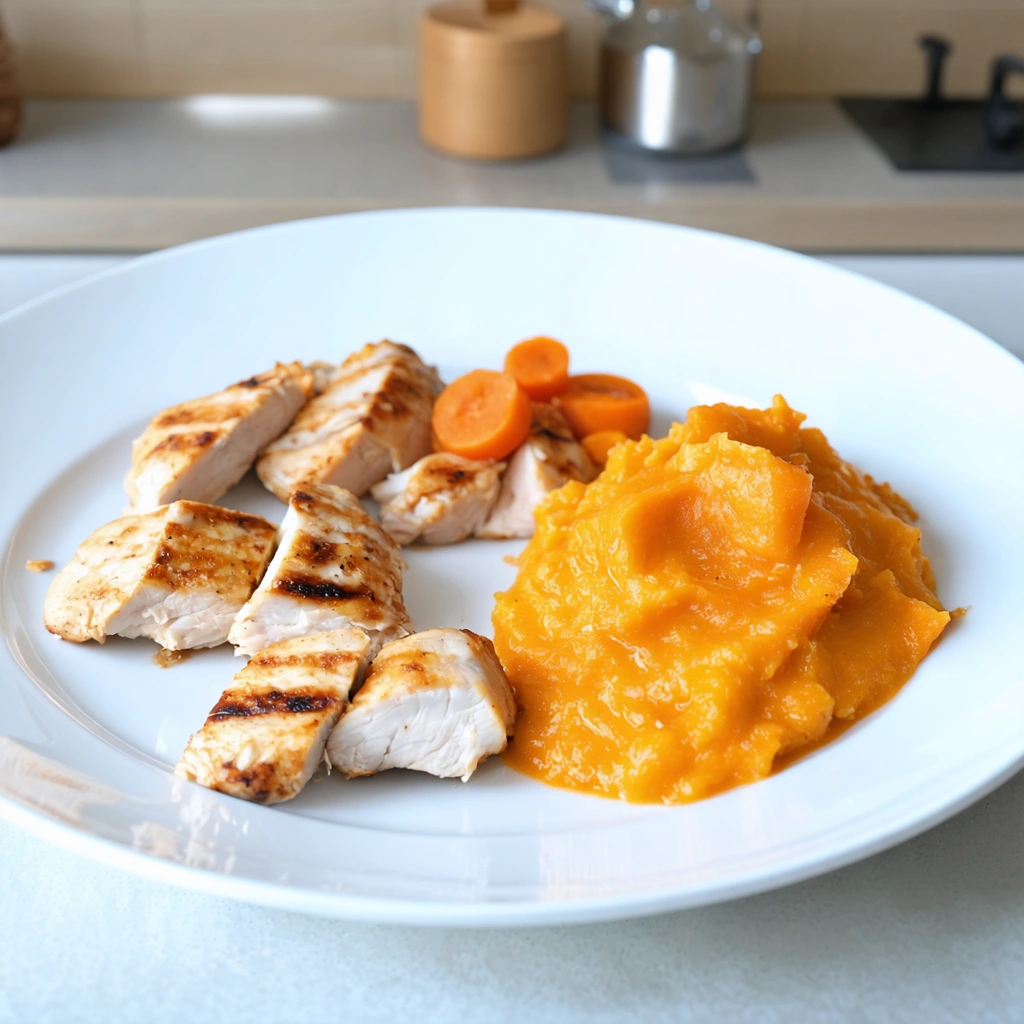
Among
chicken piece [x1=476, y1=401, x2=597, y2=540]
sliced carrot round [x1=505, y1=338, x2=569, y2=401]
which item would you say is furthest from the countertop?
chicken piece [x1=476, y1=401, x2=597, y2=540]

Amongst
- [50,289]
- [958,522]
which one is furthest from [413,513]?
[50,289]

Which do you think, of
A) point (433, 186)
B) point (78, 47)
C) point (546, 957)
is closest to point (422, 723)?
point (546, 957)

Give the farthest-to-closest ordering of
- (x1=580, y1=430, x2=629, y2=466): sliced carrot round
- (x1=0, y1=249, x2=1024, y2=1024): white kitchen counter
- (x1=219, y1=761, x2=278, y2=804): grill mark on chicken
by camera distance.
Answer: (x1=580, y1=430, x2=629, y2=466): sliced carrot round < (x1=219, y1=761, x2=278, y2=804): grill mark on chicken < (x1=0, y1=249, x2=1024, y2=1024): white kitchen counter

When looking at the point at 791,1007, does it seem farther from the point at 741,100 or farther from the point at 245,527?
the point at 741,100

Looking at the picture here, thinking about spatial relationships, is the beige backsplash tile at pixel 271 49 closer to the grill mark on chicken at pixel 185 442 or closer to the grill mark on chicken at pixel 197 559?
the grill mark on chicken at pixel 185 442

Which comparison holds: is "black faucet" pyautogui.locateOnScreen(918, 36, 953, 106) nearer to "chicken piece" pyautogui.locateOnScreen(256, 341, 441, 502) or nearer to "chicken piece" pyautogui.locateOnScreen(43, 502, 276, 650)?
"chicken piece" pyautogui.locateOnScreen(256, 341, 441, 502)
